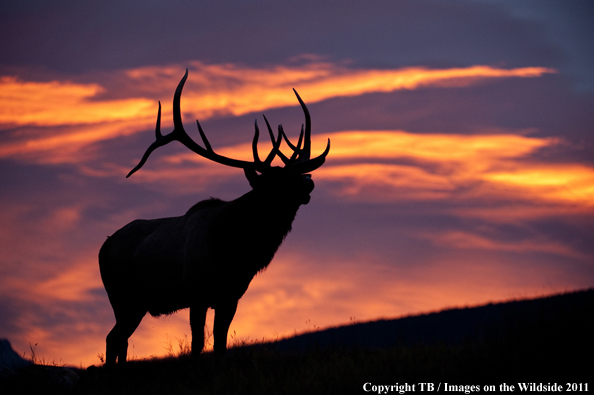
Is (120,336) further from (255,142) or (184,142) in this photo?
(255,142)

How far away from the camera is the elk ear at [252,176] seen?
9406 millimetres

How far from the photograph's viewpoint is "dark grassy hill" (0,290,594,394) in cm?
655

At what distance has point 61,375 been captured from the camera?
28.8 ft

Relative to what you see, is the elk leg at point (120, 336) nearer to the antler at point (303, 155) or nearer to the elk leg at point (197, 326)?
the elk leg at point (197, 326)

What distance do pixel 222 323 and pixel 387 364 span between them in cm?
297

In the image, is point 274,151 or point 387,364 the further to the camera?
point 274,151

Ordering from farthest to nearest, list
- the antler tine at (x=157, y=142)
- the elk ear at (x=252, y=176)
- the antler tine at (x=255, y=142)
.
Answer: the antler tine at (x=157, y=142) < the antler tine at (x=255, y=142) < the elk ear at (x=252, y=176)

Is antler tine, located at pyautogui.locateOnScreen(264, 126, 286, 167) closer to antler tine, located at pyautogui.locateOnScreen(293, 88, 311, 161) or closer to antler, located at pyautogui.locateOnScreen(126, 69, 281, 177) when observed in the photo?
antler, located at pyautogui.locateOnScreen(126, 69, 281, 177)

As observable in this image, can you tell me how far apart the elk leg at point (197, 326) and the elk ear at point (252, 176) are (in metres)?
1.97

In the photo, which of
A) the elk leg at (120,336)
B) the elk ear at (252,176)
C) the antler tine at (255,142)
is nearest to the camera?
the elk ear at (252,176)

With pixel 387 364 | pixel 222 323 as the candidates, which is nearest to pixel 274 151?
pixel 222 323

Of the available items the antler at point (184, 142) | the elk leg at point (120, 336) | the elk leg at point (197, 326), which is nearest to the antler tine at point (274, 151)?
the antler at point (184, 142)

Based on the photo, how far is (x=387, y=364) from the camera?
23.3ft

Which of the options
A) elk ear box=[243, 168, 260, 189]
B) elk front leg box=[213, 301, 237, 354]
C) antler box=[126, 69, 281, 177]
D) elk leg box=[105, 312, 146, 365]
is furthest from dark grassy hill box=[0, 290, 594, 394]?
antler box=[126, 69, 281, 177]
